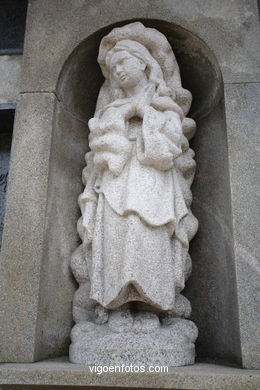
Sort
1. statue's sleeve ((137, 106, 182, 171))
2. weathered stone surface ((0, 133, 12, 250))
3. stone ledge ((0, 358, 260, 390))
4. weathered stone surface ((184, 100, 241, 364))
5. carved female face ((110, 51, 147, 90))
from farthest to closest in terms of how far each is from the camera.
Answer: weathered stone surface ((0, 133, 12, 250))
carved female face ((110, 51, 147, 90))
weathered stone surface ((184, 100, 241, 364))
statue's sleeve ((137, 106, 182, 171))
stone ledge ((0, 358, 260, 390))

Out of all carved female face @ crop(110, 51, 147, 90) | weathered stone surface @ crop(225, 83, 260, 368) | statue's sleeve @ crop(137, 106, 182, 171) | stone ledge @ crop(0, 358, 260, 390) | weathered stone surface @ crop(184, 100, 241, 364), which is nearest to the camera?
stone ledge @ crop(0, 358, 260, 390)

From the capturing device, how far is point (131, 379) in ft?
8.14

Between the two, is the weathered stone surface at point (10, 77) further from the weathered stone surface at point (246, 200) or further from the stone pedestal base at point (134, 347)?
the stone pedestal base at point (134, 347)

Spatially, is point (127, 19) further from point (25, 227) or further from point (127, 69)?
point (25, 227)

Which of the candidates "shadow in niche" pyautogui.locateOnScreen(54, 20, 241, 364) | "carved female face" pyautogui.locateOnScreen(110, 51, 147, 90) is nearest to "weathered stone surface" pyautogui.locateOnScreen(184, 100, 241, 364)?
"shadow in niche" pyautogui.locateOnScreen(54, 20, 241, 364)

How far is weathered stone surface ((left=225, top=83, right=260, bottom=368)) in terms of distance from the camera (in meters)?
2.94

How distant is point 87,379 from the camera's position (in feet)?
8.23

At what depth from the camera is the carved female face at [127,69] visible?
12.2 ft

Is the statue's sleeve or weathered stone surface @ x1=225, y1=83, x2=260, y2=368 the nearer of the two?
weathered stone surface @ x1=225, y1=83, x2=260, y2=368

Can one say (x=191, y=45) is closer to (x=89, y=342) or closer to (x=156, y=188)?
(x=156, y=188)

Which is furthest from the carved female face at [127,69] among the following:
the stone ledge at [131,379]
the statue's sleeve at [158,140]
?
the stone ledge at [131,379]

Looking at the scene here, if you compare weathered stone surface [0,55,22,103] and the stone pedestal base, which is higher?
weathered stone surface [0,55,22,103]

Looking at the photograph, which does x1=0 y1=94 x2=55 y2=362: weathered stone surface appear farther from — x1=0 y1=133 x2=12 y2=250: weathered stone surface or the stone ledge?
x1=0 y1=133 x2=12 y2=250: weathered stone surface

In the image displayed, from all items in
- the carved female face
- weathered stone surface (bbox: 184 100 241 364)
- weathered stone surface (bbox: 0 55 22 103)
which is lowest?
weathered stone surface (bbox: 184 100 241 364)
